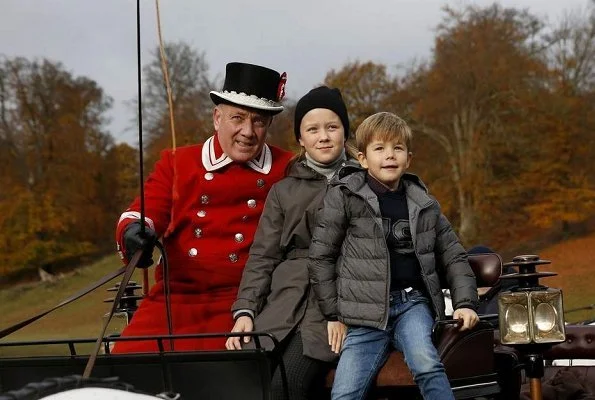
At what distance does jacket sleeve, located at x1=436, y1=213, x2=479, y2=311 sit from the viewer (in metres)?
3.72

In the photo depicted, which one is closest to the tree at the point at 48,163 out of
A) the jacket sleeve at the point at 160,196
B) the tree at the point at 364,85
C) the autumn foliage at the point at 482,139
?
the autumn foliage at the point at 482,139

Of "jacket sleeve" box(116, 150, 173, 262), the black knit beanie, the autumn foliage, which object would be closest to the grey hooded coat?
the black knit beanie

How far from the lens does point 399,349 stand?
141 inches

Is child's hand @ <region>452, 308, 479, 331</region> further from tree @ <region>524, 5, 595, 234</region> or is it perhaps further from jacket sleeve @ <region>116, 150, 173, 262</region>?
tree @ <region>524, 5, 595, 234</region>

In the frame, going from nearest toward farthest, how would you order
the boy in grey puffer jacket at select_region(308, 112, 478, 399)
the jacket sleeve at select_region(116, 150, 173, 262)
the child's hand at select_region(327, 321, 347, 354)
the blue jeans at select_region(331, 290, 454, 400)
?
the blue jeans at select_region(331, 290, 454, 400)
the boy in grey puffer jacket at select_region(308, 112, 478, 399)
the child's hand at select_region(327, 321, 347, 354)
the jacket sleeve at select_region(116, 150, 173, 262)

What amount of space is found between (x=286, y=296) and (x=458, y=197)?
32.3 meters

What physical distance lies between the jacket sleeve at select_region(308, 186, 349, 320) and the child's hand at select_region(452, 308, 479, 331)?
43 cm

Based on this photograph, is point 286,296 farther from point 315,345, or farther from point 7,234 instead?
point 7,234

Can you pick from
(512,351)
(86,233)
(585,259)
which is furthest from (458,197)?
(512,351)

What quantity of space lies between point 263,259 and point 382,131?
70 cm

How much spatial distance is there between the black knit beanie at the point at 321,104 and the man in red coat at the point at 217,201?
217 mm

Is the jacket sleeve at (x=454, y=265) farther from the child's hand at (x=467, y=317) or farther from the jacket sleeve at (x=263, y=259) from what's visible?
the jacket sleeve at (x=263, y=259)

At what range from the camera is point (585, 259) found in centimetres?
3609

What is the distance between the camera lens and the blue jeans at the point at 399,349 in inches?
134
